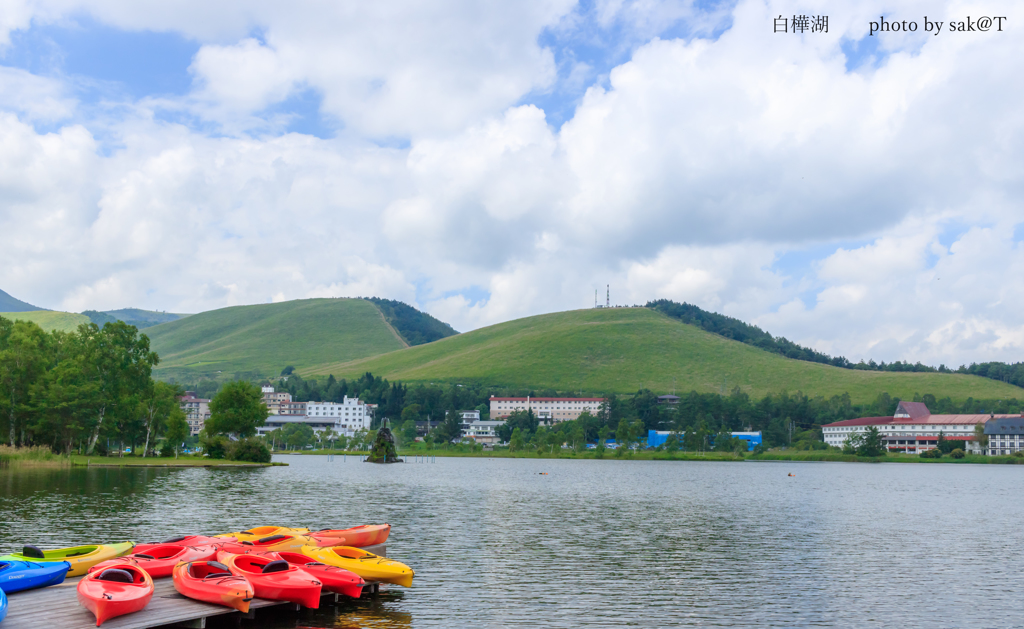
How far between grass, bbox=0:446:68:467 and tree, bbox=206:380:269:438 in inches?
1531

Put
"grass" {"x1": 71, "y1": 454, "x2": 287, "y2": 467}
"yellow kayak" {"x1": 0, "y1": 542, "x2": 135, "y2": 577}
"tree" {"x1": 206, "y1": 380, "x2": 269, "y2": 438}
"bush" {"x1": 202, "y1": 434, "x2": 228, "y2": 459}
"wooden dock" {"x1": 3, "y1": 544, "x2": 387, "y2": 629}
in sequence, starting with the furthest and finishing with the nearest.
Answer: "tree" {"x1": 206, "y1": 380, "x2": 269, "y2": 438} < "bush" {"x1": 202, "y1": 434, "x2": 228, "y2": 459} < "grass" {"x1": 71, "y1": 454, "x2": 287, "y2": 467} < "yellow kayak" {"x1": 0, "y1": 542, "x2": 135, "y2": 577} < "wooden dock" {"x1": 3, "y1": 544, "x2": 387, "y2": 629}

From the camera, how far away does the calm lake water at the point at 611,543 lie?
1289 inches

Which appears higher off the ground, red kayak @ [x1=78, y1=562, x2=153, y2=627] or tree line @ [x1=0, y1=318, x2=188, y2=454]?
tree line @ [x1=0, y1=318, x2=188, y2=454]

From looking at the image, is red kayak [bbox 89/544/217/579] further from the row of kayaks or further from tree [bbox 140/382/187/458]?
tree [bbox 140/382/187/458]

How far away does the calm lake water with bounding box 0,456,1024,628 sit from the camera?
32.8 meters

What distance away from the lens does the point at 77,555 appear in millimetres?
Result: 33031

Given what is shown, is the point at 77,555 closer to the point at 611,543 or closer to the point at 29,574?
the point at 29,574

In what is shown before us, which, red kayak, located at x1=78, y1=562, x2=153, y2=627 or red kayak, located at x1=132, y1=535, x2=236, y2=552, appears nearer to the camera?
red kayak, located at x1=78, y1=562, x2=153, y2=627

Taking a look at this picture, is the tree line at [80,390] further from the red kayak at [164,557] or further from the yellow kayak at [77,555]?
the red kayak at [164,557]

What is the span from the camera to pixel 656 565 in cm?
4375

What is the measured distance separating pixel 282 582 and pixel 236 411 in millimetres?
126384

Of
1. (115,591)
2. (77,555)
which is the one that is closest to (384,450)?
(77,555)

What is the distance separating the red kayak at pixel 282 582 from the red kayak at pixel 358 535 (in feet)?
32.6

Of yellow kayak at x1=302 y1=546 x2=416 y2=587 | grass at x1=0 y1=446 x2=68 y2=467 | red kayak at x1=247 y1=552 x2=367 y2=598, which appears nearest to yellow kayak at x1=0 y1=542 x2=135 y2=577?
red kayak at x1=247 y1=552 x2=367 y2=598
